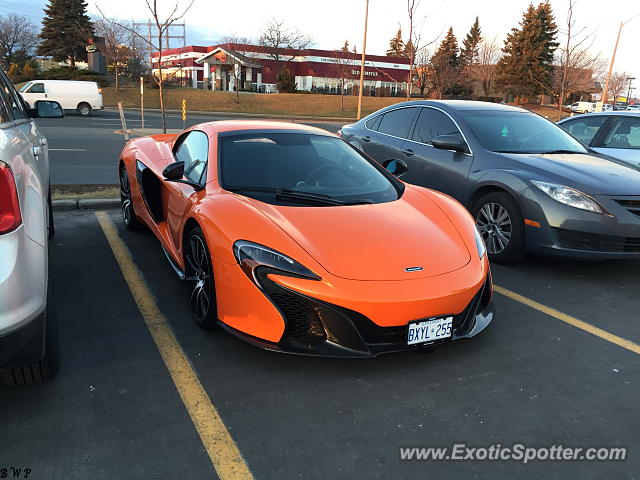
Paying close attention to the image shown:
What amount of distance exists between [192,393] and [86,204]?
15.6ft

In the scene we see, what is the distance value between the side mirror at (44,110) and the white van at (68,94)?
23233mm

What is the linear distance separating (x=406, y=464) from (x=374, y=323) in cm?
73

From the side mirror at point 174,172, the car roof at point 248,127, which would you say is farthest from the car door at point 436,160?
the side mirror at point 174,172

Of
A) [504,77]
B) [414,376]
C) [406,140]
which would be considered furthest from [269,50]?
[414,376]

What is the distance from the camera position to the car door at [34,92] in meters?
24.5

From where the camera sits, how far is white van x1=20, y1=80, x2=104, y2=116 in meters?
24.7

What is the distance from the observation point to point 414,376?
2.92 m

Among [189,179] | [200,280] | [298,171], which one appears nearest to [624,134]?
[298,171]

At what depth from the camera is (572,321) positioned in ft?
12.4

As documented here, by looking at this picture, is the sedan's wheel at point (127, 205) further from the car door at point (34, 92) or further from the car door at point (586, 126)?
the car door at point (34, 92)

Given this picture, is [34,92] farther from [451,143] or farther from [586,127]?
[586,127]

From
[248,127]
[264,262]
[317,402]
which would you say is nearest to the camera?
[317,402]

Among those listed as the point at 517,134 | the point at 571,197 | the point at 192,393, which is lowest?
the point at 192,393

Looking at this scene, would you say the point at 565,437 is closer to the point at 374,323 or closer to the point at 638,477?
the point at 638,477
